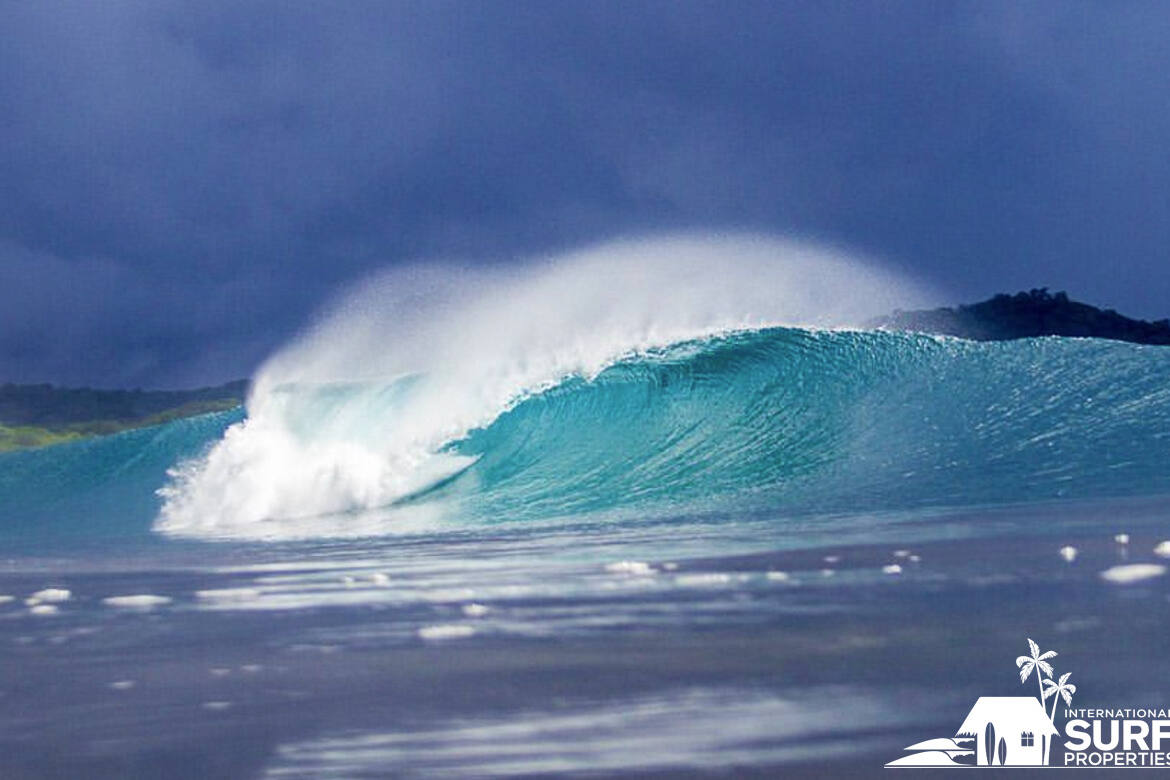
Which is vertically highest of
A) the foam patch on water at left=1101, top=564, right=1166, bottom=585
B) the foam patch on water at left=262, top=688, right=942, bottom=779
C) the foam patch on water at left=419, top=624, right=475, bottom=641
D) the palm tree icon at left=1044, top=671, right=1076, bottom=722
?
the foam patch on water at left=1101, top=564, right=1166, bottom=585

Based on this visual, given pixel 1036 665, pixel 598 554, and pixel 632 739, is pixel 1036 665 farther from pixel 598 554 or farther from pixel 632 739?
pixel 598 554

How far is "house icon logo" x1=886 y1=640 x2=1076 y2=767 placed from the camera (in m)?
4.07

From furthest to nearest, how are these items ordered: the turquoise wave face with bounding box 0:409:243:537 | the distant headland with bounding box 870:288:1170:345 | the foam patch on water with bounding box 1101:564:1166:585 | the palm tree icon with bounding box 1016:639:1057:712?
the distant headland with bounding box 870:288:1170:345 → the turquoise wave face with bounding box 0:409:243:537 → the foam patch on water with bounding box 1101:564:1166:585 → the palm tree icon with bounding box 1016:639:1057:712

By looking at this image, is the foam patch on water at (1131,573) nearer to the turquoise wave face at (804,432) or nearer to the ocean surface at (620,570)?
the ocean surface at (620,570)

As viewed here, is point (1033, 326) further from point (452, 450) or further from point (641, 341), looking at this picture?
point (452, 450)

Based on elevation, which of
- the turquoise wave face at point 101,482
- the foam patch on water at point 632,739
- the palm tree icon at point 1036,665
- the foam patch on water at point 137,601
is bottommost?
the foam patch on water at point 632,739

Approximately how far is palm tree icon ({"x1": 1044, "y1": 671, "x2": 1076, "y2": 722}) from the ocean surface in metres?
0.06

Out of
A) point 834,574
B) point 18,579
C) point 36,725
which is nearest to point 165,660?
point 36,725

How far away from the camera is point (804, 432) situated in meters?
16.6

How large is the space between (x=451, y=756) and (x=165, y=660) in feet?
7.59

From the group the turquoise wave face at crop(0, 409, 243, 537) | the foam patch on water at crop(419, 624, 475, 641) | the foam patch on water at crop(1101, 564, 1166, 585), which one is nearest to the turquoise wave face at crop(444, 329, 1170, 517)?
the foam patch on water at crop(1101, 564, 1166, 585)

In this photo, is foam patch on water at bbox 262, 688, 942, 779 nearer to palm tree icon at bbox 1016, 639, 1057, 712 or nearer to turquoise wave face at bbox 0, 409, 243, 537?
palm tree icon at bbox 1016, 639, 1057, 712

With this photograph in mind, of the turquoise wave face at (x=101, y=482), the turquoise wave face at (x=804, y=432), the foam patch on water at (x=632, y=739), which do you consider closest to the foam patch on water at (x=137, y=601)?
the foam patch on water at (x=632, y=739)

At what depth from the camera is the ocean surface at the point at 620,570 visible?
15.1 feet
